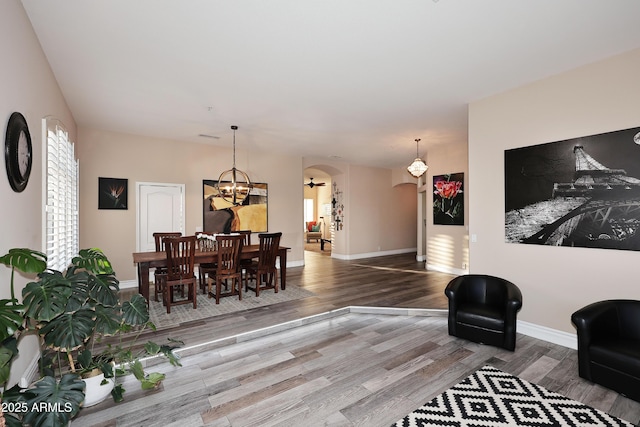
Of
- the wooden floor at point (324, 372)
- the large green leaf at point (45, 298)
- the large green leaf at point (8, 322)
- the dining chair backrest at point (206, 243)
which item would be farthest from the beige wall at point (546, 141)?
the large green leaf at point (8, 322)

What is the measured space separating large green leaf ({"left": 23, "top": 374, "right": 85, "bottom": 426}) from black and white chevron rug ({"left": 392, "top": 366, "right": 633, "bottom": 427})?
1972mm

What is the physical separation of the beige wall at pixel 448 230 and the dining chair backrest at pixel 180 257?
518cm

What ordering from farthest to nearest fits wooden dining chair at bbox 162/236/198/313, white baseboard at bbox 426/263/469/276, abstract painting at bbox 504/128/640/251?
white baseboard at bbox 426/263/469/276
wooden dining chair at bbox 162/236/198/313
abstract painting at bbox 504/128/640/251

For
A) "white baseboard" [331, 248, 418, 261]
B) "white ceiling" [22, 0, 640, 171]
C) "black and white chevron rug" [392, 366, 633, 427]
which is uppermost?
"white ceiling" [22, 0, 640, 171]

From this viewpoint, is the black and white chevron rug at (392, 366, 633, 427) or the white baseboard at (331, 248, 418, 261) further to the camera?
the white baseboard at (331, 248, 418, 261)

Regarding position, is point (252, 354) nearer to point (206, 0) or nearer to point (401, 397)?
point (401, 397)

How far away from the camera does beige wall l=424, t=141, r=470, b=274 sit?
6.28 m

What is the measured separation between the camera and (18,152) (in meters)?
2.11

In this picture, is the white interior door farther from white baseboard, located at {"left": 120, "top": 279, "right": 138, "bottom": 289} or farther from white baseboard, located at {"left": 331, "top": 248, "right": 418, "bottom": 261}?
white baseboard, located at {"left": 331, "top": 248, "right": 418, "bottom": 261}

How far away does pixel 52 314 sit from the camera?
5.57 feet

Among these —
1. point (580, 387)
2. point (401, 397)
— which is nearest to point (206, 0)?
point (401, 397)

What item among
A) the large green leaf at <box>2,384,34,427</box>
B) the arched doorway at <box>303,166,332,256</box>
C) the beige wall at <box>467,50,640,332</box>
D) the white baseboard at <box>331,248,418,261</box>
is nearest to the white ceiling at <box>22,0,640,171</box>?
the beige wall at <box>467,50,640,332</box>

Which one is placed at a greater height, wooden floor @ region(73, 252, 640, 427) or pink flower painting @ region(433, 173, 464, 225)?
pink flower painting @ region(433, 173, 464, 225)

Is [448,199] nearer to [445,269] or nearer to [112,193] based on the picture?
[445,269]
